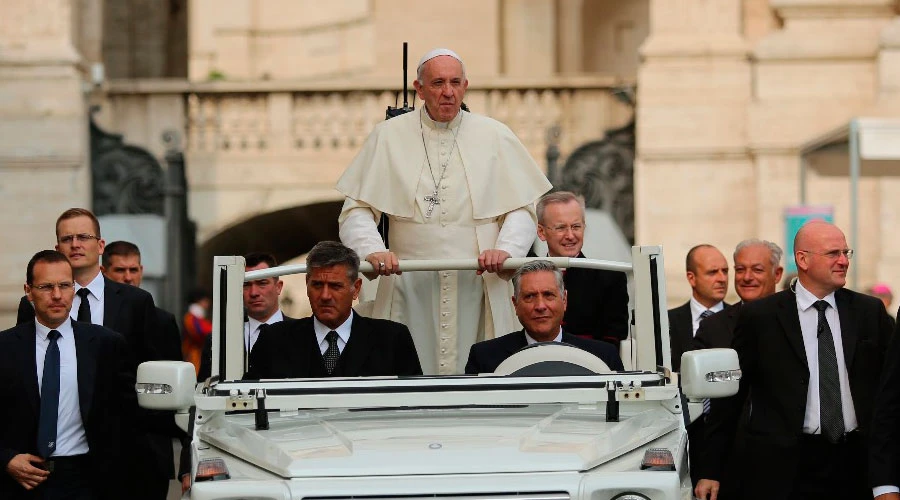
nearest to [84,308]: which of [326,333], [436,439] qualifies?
[326,333]

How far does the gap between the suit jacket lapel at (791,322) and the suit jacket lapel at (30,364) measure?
3.54m

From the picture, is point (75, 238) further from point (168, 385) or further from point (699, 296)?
point (699, 296)

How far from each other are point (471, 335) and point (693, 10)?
14.3 m

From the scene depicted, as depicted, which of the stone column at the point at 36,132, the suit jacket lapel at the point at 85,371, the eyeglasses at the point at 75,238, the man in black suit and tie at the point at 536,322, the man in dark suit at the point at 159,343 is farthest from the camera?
the stone column at the point at 36,132

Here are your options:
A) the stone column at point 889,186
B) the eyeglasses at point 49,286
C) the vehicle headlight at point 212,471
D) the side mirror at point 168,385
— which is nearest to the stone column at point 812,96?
the stone column at point 889,186

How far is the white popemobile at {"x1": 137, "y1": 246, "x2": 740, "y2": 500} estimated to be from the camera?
22.2 ft

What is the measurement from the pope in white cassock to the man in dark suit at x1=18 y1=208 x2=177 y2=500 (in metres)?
1.26

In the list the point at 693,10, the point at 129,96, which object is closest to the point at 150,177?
the point at 129,96

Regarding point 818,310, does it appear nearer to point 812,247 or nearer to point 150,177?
point 812,247

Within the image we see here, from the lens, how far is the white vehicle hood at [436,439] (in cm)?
683

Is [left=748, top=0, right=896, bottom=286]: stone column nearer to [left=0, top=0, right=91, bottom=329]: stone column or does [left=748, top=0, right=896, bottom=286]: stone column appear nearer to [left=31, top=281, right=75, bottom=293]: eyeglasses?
[left=0, top=0, right=91, bottom=329]: stone column

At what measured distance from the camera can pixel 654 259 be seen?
27.2 feet

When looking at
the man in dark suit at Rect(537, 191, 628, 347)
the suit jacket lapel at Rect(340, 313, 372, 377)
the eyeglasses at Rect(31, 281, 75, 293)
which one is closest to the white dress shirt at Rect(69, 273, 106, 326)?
the eyeglasses at Rect(31, 281, 75, 293)

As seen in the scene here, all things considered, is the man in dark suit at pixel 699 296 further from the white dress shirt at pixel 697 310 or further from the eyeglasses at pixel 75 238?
the eyeglasses at pixel 75 238
